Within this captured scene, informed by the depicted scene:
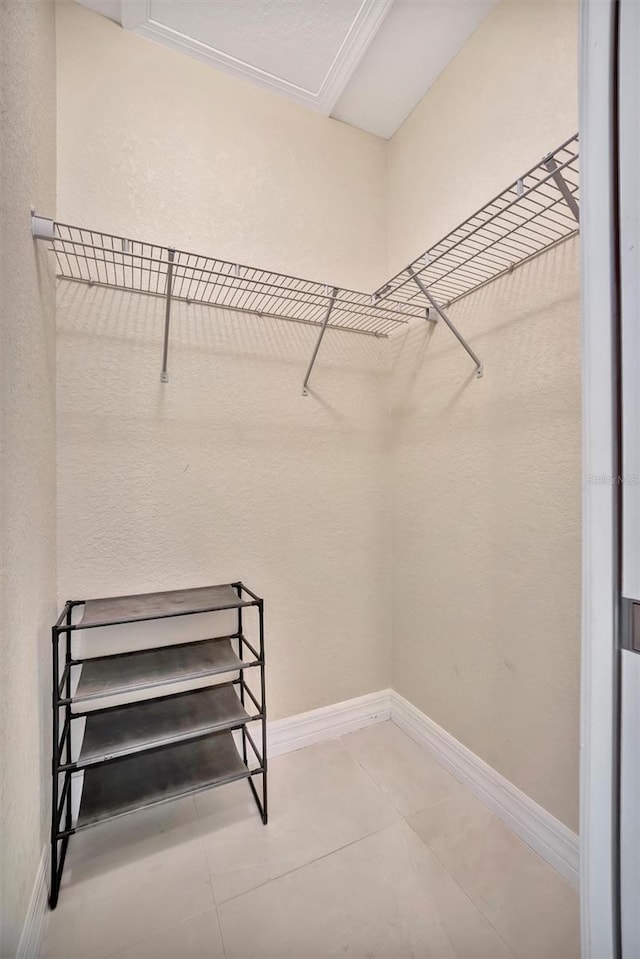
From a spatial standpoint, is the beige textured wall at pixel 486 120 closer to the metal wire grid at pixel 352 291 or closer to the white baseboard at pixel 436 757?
the metal wire grid at pixel 352 291

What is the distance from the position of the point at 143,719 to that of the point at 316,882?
0.69 m

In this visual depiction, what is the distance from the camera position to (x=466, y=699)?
1.51 metres

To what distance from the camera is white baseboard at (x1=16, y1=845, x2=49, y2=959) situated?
0.88 meters

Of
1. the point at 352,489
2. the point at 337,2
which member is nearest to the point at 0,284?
the point at 352,489

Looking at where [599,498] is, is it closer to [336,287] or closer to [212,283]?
[336,287]

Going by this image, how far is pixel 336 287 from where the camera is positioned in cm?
143

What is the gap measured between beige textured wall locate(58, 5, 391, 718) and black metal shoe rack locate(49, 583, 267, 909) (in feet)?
0.61

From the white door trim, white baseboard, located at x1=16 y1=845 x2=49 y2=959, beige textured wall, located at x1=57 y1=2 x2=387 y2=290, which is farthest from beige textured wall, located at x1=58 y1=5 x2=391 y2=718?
the white door trim

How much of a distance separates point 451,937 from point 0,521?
142 cm

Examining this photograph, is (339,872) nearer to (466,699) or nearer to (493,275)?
(466,699)

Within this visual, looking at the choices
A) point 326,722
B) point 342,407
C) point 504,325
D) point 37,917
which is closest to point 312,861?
point 326,722

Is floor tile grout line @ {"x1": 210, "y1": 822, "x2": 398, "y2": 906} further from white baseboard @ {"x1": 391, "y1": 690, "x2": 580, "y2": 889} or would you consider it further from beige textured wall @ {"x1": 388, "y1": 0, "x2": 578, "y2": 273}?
beige textured wall @ {"x1": 388, "y1": 0, "x2": 578, "y2": 273}

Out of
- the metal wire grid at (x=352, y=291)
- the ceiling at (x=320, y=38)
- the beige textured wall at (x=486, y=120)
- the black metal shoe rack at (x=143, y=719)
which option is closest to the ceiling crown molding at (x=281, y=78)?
the ceiling at (x=320, y=38)

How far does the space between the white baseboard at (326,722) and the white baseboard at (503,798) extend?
12 centimetres
